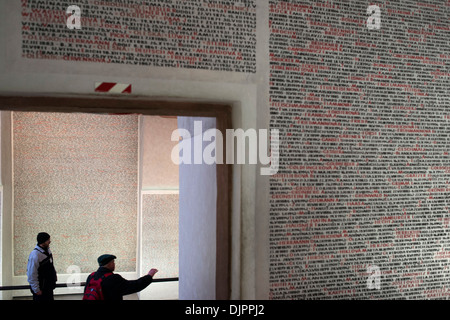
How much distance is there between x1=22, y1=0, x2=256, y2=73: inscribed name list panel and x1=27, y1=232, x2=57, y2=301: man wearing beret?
3.58m

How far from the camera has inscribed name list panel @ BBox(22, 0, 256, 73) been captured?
6.92ft

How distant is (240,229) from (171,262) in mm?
4755

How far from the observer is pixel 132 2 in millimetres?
2227

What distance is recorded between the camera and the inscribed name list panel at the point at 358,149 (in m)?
2.47

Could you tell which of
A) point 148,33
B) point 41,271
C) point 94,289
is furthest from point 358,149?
point 41,271

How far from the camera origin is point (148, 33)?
2.25 m

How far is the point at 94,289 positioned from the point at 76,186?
354 cm

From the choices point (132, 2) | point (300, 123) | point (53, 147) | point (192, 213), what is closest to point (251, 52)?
point (300, 123)

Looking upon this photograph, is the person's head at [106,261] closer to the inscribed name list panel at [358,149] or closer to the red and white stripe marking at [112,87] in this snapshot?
the inscribed name list panel at [358,149]

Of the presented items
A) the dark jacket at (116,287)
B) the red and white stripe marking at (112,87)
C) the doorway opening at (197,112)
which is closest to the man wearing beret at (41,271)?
the dark jacket at (116,287)

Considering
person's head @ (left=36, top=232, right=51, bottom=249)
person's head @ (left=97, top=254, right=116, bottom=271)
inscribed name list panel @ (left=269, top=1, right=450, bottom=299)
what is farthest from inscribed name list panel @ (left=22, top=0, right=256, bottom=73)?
person's head @ (left=36, top=232, right=51, bottom=249)

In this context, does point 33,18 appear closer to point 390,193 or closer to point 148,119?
point 390,193

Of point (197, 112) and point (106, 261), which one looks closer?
point (197, 112)

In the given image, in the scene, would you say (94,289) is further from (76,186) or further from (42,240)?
(76,186)
